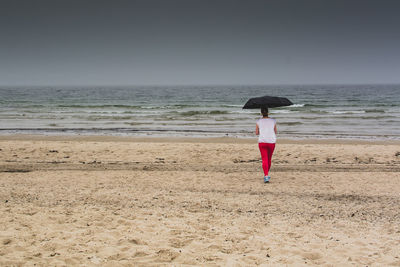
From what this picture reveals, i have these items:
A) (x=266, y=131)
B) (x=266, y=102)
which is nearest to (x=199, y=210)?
(x=266, y=131)

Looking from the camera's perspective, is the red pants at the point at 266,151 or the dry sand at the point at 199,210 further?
the red pants at the point at 266,151

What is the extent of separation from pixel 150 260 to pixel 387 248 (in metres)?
3.21

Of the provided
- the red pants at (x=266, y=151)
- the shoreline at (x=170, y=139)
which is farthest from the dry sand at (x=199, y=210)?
the shoreline at (x=170, y=139)

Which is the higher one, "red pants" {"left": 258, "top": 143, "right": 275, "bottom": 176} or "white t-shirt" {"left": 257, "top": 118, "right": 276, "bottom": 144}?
"white t-shirt" {"left": 257, "top": 118, "right": 276, "bottom": 144}

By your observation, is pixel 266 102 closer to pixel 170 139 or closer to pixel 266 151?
pixel 266 151

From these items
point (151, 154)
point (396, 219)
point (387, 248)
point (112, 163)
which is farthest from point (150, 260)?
point (151, 154)

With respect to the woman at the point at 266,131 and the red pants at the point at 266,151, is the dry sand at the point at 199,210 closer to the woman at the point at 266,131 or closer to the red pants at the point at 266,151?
the red pants at the point at 266,151

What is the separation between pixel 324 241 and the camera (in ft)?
16.2

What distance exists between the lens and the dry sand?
448cm

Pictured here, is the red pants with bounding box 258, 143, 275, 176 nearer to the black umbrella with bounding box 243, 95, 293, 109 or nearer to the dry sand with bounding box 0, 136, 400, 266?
the dry sand with bounding box 0, 136, 400, 266

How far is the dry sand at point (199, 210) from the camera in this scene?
4.48 m

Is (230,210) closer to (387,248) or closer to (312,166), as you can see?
(387,248)

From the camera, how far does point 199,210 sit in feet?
20.7

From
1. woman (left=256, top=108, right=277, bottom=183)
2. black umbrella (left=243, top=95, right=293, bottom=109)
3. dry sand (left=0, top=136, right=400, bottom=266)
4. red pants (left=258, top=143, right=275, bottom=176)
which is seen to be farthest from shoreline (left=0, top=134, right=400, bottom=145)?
Answer: black umbrella (left=243, top=95, right=293, bottom=109)
